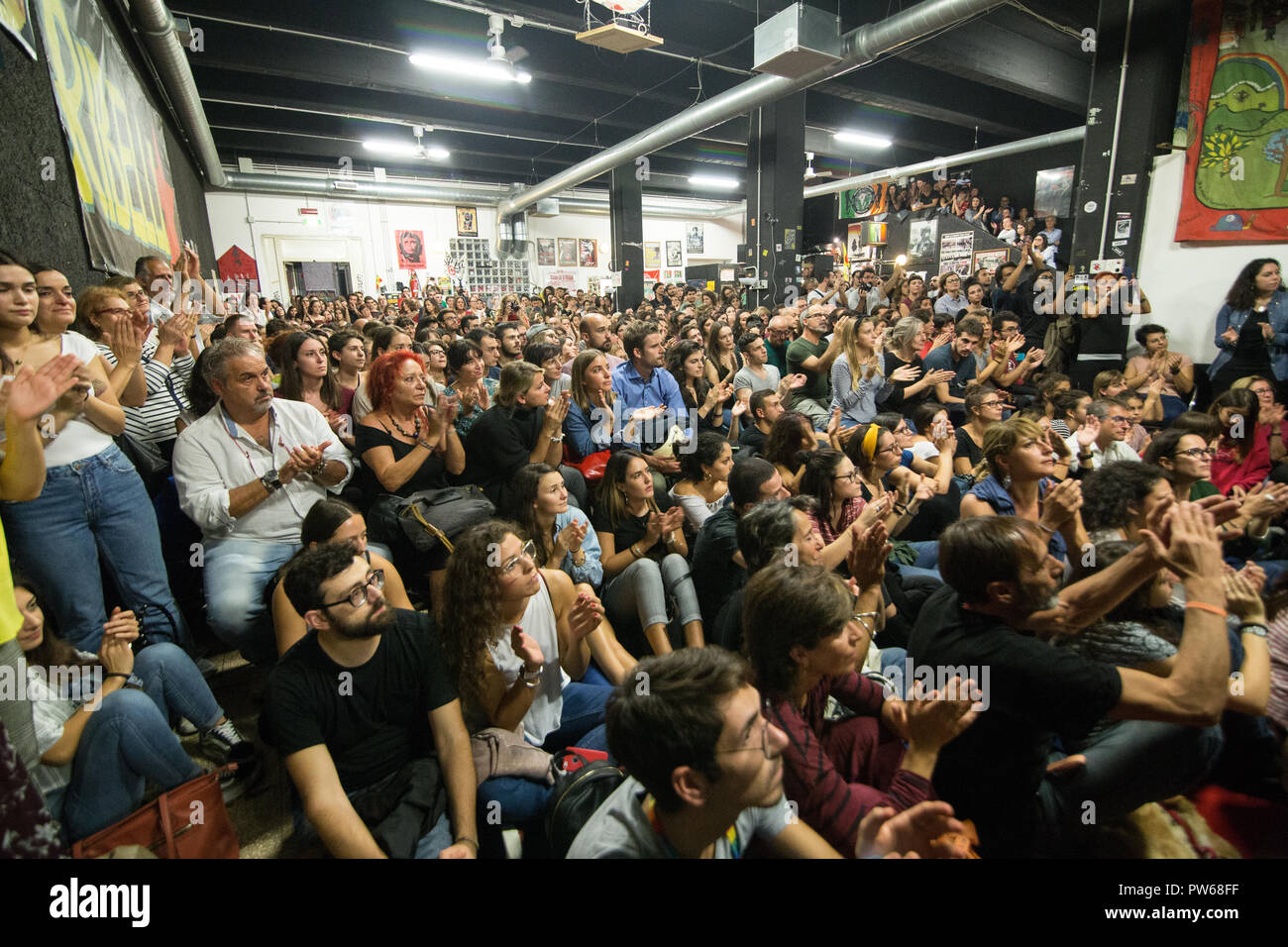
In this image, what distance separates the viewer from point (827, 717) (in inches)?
72.8

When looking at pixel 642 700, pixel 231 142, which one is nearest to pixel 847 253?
pixel 231 142

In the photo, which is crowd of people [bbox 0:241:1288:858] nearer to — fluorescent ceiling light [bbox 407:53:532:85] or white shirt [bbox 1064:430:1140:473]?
white shirt [bbox 1064:430:1140:473]

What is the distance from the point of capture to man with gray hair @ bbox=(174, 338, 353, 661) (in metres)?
2.16

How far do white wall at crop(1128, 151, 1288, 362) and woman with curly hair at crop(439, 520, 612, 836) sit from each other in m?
5.84

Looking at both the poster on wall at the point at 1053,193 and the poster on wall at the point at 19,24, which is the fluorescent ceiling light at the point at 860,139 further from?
the poster on wall at the point at 19,24

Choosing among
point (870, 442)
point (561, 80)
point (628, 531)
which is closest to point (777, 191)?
point (561, 80)

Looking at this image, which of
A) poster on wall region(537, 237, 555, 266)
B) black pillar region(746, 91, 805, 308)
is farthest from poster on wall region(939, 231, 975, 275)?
poster on wall region(537, 237, 555, 266)

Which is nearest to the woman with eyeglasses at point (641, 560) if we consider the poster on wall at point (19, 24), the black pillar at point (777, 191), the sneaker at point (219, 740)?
the sneaker at point (219, 740)

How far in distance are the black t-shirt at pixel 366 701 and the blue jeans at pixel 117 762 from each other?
0.36 metres

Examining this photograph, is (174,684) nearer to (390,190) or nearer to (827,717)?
(827,717)

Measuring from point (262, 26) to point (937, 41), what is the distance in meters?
7.64
